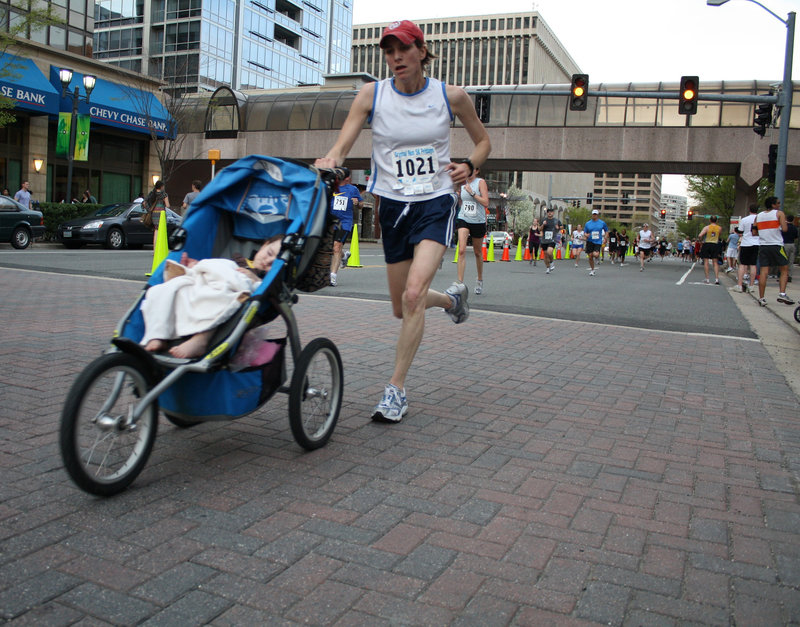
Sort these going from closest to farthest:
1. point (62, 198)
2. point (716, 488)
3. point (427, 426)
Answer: point (716, 488), point (427, 426), point (62, 198)

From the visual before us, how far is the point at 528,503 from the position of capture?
3096 millimetres

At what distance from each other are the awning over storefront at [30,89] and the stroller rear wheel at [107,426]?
1115 inches

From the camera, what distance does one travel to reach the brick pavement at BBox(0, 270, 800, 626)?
2.24 meters

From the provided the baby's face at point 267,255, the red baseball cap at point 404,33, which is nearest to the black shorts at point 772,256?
the red baseball cap at point 404,33

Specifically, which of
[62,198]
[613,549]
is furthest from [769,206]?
[62,198]

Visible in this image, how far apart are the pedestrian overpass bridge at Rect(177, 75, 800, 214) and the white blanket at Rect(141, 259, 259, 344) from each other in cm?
2810

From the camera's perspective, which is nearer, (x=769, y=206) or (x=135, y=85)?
(x=769, y=206)

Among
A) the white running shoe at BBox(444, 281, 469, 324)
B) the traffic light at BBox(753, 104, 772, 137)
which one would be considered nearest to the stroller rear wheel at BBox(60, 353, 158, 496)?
the white running shoe at BBox(444, 281, 469, 324)

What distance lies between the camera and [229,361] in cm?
331

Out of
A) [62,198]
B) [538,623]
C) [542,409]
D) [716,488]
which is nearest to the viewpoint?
[538,623]

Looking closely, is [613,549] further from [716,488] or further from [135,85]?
[135,85]

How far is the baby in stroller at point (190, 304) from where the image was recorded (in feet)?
10.3

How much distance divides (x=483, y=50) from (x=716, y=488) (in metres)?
157

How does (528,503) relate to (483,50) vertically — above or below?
below
